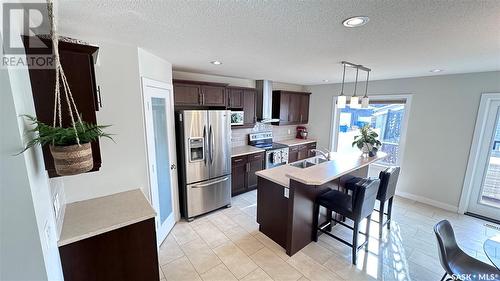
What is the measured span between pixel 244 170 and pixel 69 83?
318 cm

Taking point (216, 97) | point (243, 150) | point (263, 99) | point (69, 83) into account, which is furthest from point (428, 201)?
point (69, 83)

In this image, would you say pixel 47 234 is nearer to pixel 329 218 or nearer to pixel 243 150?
pixel 329 218

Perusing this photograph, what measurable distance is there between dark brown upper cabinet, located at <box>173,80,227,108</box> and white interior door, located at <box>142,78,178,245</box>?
384 mm

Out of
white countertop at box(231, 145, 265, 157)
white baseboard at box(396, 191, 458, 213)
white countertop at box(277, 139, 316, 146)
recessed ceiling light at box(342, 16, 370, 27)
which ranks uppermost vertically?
recessed ceiling light at box(342, 16, 370, 27)

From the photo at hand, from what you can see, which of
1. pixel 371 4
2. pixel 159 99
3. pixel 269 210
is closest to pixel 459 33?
pixel 371 4

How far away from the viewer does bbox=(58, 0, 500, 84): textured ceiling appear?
1.17m

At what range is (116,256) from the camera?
168 centimetres

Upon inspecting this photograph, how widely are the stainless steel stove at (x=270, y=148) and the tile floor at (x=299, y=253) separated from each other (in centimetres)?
151

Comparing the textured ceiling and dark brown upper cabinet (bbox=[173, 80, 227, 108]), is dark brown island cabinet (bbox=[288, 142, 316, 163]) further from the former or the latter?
the textured ceiling

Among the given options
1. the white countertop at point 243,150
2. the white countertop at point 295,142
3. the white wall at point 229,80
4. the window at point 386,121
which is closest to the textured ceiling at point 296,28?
the white wall at point 229,80

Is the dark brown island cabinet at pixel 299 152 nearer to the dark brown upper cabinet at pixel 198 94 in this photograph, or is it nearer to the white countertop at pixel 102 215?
the dark brown upper cabinet at pixel 198 94

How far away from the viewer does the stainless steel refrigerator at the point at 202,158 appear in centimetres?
300

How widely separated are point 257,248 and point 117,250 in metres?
1.60

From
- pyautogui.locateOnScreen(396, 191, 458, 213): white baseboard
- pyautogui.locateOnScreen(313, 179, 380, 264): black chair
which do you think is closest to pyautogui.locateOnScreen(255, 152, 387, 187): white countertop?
pyautogui.locateOnScreen(313, 179, 380, 264): black chair
